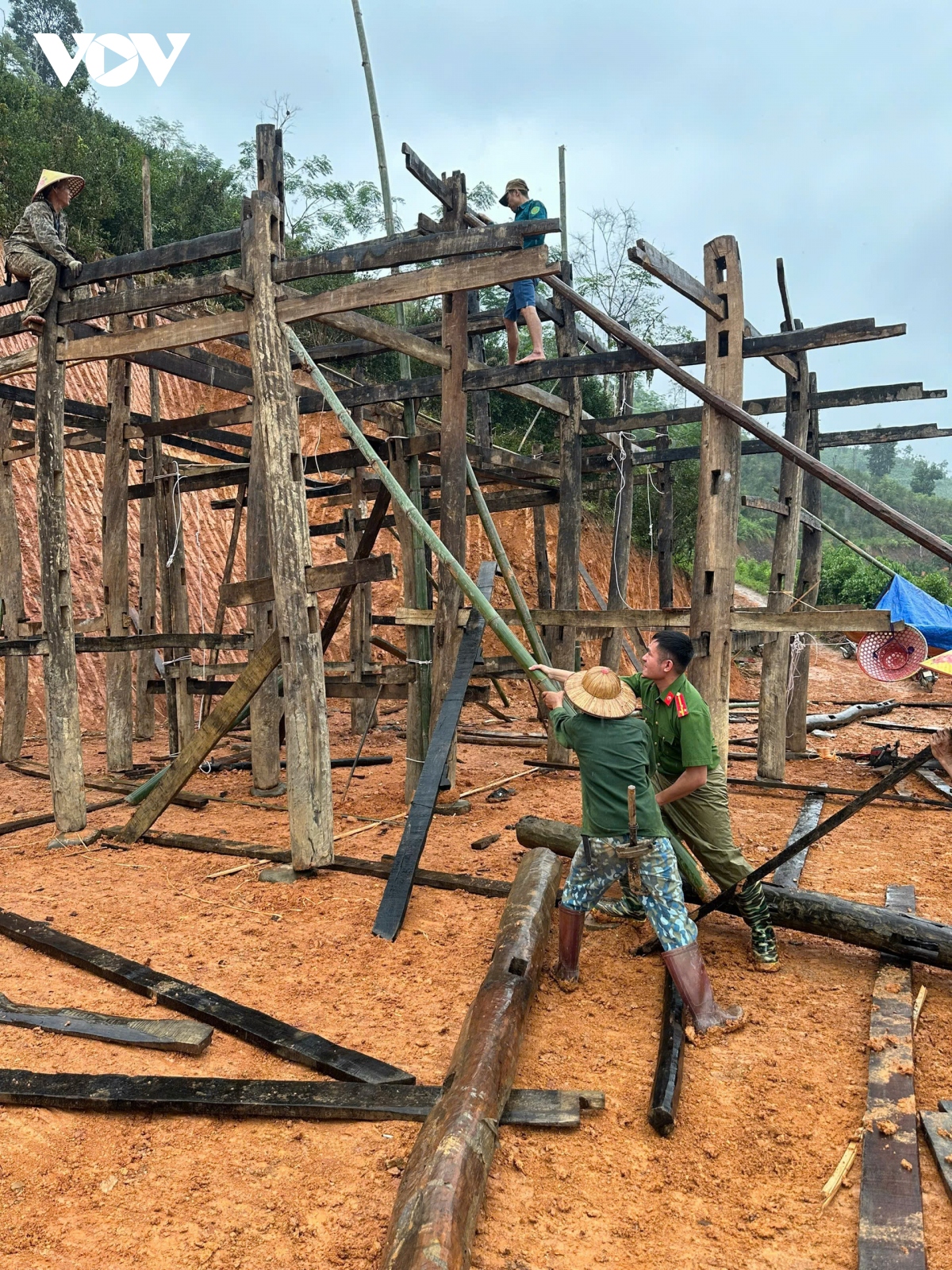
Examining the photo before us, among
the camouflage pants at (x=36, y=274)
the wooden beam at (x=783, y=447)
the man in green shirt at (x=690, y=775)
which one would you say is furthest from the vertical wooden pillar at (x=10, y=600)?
the man in green shirt at (x=690, y=775)

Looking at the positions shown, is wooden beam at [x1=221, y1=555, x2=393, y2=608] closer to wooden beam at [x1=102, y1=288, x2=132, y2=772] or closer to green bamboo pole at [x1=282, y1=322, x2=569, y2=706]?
green bamboo pole at [x1=282, y1=322, x2=569, y2=706]

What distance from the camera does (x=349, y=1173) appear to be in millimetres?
3004

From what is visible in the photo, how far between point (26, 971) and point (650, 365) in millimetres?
5575

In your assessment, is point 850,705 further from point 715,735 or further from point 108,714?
point 108,714

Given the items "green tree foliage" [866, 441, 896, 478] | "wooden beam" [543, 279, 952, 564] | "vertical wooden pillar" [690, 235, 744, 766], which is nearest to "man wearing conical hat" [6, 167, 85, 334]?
"wooden beam" [543, 279, 952, 564]

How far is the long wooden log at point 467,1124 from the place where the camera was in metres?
2.38

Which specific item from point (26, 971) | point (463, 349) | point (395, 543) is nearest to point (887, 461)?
point (395, 543)

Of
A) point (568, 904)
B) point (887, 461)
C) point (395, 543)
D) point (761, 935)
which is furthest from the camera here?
point (887, 461)

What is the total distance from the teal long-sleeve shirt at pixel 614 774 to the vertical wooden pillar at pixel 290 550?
230 cm

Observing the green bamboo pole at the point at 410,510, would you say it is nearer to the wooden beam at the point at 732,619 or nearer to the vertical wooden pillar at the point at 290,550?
the vertical wooden pillar at the point at 290,550

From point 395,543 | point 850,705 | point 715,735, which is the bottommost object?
point 850,705

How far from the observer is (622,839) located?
13.8 feet

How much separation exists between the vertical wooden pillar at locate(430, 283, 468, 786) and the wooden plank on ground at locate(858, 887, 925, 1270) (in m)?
4.18

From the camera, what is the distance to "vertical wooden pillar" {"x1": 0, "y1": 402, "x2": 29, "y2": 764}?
10.0m
